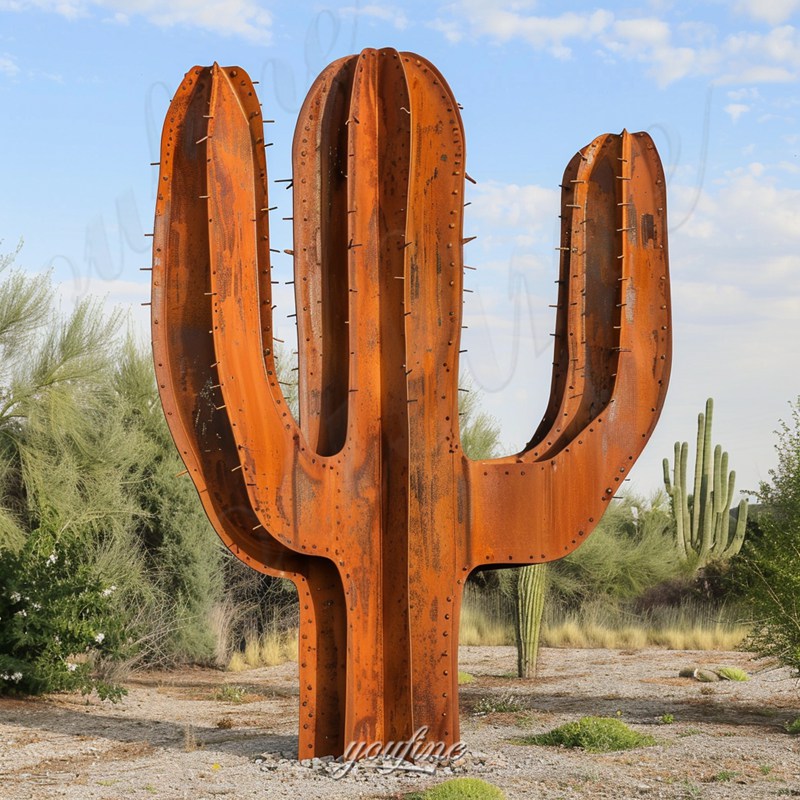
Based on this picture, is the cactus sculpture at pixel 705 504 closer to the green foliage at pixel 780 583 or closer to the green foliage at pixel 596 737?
the green foliage at pixel 780 583

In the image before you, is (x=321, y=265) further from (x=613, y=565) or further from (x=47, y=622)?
(x=613, y=565)

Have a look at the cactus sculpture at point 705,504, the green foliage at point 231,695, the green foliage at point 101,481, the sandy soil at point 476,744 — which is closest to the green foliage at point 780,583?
the sandy soil at point 476,744

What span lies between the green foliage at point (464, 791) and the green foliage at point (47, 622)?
562 cm

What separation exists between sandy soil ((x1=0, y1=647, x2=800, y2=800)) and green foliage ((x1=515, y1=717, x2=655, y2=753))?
157 millimetres

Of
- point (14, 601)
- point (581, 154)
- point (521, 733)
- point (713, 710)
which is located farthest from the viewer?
point (14, 601)

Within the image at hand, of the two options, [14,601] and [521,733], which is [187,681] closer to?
[14,601]

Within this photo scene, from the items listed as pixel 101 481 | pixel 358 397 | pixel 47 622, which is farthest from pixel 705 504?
pixel 358 397

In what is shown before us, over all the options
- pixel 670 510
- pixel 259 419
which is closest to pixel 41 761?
pixel 259 419

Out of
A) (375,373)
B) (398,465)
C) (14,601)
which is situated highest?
(375,373)

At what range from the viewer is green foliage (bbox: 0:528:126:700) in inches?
432

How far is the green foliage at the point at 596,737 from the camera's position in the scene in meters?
7.64

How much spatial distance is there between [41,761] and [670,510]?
58.8 ft

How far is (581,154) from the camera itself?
761 cm

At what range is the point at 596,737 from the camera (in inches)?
303
